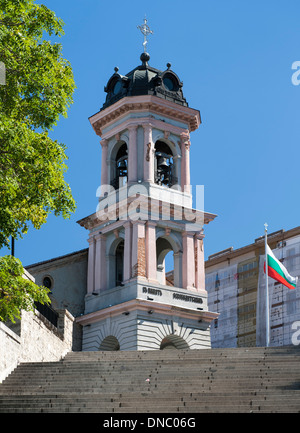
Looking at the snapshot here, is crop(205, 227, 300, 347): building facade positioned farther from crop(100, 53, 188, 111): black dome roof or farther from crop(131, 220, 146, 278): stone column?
crop(131, 220, 146, 278): stone column

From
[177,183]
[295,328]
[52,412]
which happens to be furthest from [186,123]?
[295,328]

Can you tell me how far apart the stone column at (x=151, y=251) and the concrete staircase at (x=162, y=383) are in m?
12.0

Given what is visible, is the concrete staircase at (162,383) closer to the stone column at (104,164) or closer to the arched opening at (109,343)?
the arched opening at (109,343)

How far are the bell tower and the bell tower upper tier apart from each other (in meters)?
0.05

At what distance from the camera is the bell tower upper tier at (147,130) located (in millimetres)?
42500

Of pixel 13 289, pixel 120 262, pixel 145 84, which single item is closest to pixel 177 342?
pixel 120 262

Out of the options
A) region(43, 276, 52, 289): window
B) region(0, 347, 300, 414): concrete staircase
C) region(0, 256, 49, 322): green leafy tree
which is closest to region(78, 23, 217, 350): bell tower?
region(43, 276, 52, 289): window

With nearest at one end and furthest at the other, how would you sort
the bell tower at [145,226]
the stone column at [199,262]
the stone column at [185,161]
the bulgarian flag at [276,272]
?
the bulgarian flag at [276,272], the bell tower at [145,226], the stone column at [199,262], the stone column at [185,161]

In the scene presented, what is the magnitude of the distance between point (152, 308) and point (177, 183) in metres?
7.55

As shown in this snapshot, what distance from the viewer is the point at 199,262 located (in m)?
42.7

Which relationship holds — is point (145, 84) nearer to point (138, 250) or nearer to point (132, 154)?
point (132, 154)

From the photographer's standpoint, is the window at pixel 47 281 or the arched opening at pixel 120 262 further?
the arched opening at pixel 120 262

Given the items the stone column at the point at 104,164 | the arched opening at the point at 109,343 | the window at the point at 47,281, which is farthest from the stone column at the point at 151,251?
the window at the point at 47,281
